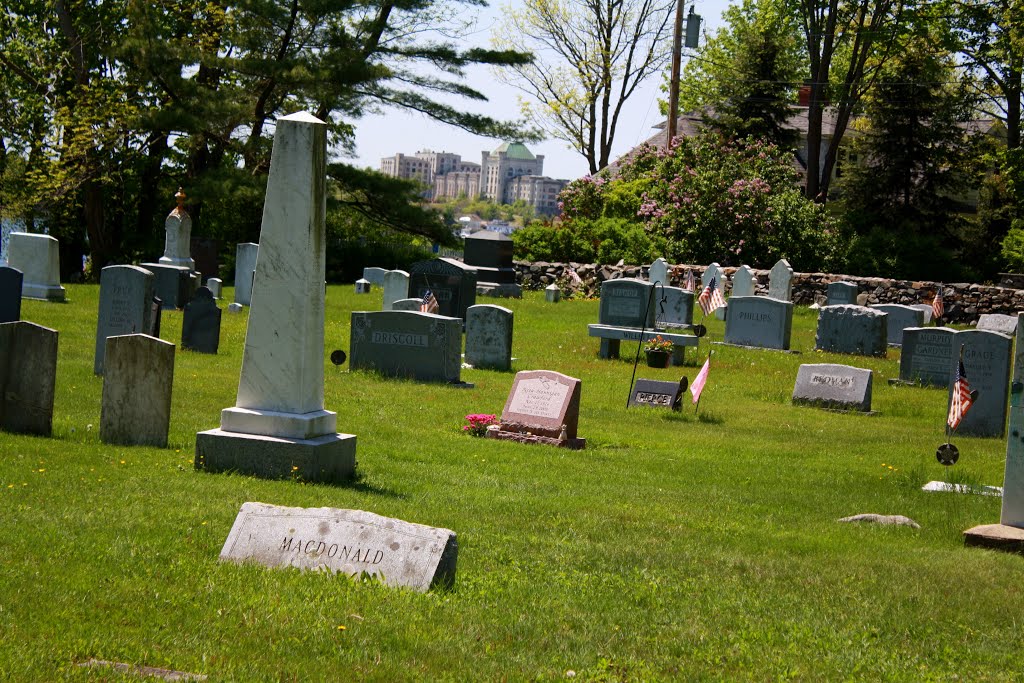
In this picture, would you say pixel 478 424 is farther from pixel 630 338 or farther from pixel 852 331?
pixel 852 331

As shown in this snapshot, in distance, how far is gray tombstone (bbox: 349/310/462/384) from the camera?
640 inches

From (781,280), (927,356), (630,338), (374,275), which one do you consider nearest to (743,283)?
(781,280)

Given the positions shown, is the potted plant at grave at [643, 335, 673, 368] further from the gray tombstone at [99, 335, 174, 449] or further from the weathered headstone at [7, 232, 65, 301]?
the gray tombstone at [99, 335, 174, 449]

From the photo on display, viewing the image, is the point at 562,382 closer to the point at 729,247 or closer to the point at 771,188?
the point at 729,247

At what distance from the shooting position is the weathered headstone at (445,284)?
22078 mm

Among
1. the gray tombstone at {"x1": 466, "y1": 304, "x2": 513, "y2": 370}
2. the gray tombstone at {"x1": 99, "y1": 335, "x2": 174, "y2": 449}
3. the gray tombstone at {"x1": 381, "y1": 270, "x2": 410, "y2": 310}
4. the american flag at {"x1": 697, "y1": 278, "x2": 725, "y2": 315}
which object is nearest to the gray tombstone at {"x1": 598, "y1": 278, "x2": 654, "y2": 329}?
the american flag at {"x1": 697, "y1": 278, "x2": 725, "y2": 315}

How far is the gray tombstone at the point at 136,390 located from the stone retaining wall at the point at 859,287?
24378mm

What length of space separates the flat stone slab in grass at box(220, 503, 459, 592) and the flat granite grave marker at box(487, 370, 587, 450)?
5.98 meters

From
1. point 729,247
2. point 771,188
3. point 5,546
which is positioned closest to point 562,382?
point 5,546

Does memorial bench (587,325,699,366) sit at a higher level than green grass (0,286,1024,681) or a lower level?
higher

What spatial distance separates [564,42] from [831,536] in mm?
52862

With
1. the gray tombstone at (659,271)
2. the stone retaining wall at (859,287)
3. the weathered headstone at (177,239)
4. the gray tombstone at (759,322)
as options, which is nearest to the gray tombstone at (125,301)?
the weathered headstone at (177,239)

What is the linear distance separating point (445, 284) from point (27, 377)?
42.3 ft

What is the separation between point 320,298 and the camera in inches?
347
